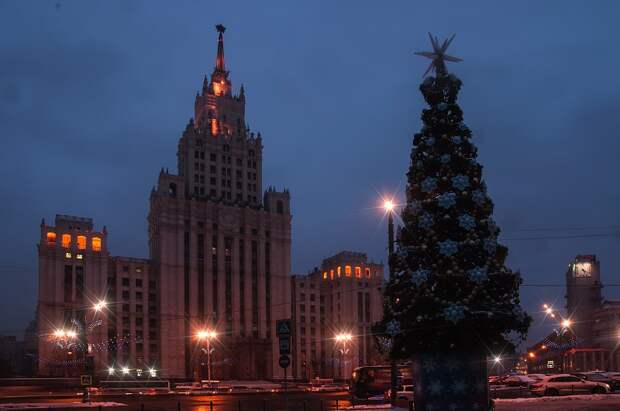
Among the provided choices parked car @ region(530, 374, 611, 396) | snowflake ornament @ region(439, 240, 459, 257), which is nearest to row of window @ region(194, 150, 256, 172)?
parked car @ region(530, 374, 611, 396)

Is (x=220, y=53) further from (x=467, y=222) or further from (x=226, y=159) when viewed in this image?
(x=467, y=222)

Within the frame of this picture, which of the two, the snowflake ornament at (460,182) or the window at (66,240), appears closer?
the snowflake ornament at (460,182)

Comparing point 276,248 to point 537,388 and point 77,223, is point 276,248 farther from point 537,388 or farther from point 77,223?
point 537,388

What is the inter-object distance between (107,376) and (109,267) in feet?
80.5

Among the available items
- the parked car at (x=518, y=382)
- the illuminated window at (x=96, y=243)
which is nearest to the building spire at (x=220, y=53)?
the illuminated window at (x=96, y=243)

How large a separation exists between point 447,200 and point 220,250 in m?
97.2

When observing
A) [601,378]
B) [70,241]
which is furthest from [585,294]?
[70,241]

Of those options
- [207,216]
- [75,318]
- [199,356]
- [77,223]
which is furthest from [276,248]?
[75,318]

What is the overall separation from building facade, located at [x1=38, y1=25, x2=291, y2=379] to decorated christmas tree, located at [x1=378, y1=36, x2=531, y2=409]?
293 feet

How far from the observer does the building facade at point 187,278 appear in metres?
110

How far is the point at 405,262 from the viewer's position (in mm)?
22234

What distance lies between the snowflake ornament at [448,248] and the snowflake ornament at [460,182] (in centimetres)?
170

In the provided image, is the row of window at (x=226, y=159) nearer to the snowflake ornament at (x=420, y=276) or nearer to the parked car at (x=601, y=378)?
the parked car at (x=601, y=378)

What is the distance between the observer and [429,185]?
22.1 m
